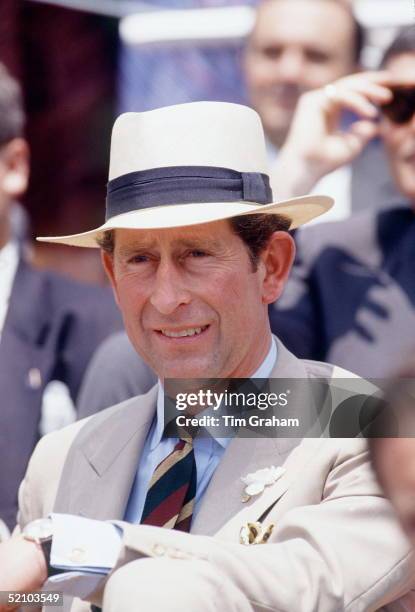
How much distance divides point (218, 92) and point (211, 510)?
206 cm

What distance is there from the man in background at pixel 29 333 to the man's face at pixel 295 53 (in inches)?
28.1

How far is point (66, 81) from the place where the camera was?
12.0 ft

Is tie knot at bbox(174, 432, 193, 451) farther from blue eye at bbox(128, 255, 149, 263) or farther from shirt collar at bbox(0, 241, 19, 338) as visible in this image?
shirt collar at bbox(0, 241, 19, 338)

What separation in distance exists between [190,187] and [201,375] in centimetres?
31

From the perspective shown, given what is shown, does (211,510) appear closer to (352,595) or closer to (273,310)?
(352,595)

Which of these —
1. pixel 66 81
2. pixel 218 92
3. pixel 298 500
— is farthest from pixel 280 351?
pixel 66 81

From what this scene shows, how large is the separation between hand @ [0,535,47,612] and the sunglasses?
150 centimetres

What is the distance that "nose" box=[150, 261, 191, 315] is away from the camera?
1742 mm

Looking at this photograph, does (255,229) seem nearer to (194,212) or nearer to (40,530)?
(194,212)

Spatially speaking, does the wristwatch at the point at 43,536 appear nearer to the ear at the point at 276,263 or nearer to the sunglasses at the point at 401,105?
the ear at the point at 276,263

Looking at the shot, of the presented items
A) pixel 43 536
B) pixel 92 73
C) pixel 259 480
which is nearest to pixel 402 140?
pixel 259 480

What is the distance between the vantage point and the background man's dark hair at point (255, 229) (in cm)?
178

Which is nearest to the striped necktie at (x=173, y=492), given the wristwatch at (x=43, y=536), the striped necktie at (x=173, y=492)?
the striped necktie at (x=173, y=492)

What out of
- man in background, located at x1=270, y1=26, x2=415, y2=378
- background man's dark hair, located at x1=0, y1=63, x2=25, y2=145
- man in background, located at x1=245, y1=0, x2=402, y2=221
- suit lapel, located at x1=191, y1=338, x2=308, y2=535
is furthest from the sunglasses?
suit lapel, located at x1=191, y1=338, x2=308, y2=535
